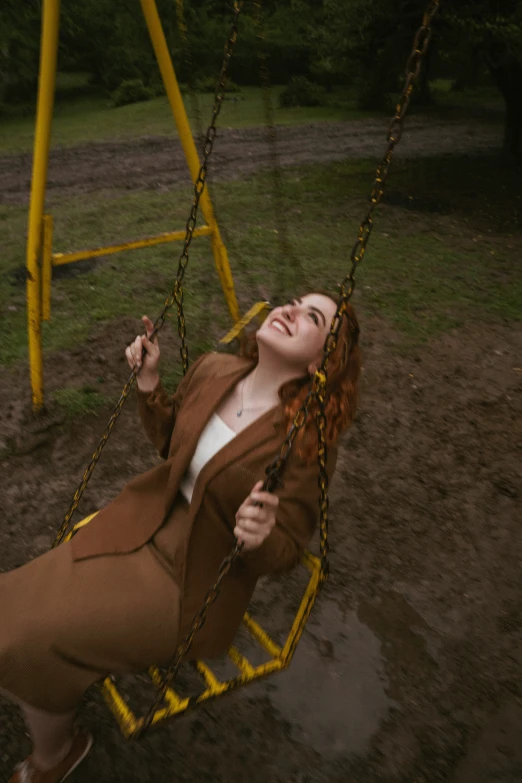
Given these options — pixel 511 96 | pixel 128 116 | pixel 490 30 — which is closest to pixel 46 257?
pixel 490 30

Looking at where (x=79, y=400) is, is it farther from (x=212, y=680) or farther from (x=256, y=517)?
(x=256, y=517)

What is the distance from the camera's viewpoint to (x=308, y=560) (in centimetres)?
175

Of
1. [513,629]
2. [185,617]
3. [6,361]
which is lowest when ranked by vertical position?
[513,629]

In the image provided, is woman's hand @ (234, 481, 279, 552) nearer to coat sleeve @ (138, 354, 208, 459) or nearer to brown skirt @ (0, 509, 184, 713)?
brown skirt @ (0, 509, 184, 713)

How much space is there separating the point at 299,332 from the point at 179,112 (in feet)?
5.84

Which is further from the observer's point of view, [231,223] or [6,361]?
[231,223]

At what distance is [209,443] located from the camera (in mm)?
1475

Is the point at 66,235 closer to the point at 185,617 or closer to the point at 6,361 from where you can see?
the point at 6,361

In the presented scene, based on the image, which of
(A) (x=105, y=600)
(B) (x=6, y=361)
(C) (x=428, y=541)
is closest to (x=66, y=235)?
(B) (x=6, y=361)

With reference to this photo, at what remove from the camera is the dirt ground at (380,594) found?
5.78 ft

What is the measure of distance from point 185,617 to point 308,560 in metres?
0.48

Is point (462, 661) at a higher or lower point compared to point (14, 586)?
lower

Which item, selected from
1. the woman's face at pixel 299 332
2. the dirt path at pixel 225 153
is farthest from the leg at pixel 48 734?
the dirt path at pixel 225 153

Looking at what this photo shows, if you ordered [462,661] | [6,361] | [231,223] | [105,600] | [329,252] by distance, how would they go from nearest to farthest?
[105,600] → [462,661] → [6,361] → [329,252] → [231,223]
